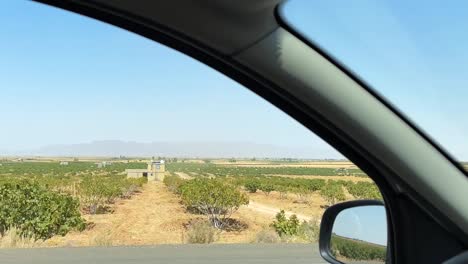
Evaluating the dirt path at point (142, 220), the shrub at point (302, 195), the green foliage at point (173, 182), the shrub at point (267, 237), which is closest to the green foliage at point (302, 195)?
the shrub at point (302, 195)

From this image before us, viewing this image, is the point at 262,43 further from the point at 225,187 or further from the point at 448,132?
the point at 225,187

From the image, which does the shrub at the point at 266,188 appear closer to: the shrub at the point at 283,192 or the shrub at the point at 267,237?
the shrub at the point at 283,192

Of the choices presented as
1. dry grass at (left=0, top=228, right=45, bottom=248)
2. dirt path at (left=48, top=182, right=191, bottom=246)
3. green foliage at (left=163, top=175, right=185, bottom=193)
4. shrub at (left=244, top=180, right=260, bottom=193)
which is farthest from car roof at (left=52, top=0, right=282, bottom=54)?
green foliage at (left=163, top=175, right=185, bottom=193)

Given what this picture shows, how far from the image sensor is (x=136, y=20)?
5.33ft

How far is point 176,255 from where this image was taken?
817 centimetres

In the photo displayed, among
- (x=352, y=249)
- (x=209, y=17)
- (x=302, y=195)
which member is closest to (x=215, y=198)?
(x=302, y=195)

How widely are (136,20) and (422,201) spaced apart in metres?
1.01

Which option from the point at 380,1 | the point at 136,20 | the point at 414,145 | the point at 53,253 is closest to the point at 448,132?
the point at 414,145

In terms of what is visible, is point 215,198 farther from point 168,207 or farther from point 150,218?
point 150,218

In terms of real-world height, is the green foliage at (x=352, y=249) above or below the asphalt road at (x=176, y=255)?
above

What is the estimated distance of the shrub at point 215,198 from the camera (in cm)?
1936

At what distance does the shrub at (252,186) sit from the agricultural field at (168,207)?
0.04m

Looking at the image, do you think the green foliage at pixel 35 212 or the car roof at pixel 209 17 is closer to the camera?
the car roof at pixel 209 17

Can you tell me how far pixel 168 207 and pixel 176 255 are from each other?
1335 centimetres
